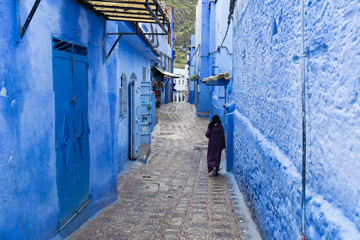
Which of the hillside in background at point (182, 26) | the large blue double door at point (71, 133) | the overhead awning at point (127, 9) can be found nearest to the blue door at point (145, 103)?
the overhead awning at point (127, 9)

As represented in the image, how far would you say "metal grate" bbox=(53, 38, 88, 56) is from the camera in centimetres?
409

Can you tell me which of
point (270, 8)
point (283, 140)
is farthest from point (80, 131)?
point (270, 8)

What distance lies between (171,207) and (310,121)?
3862 millimetres

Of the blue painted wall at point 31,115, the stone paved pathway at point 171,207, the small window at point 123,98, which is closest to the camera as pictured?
the blue painted wall at point 31,115

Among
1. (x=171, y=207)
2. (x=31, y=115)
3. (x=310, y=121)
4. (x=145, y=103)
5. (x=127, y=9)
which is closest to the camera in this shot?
(x=310, y=121)

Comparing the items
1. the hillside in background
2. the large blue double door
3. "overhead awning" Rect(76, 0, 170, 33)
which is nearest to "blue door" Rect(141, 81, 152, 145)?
"overhead awning" Rect(76, 0, 170, 33)

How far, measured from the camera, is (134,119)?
1070 centimetres

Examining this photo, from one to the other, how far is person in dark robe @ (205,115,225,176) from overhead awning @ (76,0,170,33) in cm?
406

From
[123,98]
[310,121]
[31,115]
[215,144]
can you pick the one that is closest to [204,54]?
[123,98]

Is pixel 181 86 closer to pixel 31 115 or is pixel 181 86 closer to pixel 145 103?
pixel 145 103

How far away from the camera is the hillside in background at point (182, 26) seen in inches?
2970

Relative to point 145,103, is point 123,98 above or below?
above

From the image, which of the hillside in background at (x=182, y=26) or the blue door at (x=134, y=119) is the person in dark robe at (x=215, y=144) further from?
the hillside in background at (x=182, y=26)

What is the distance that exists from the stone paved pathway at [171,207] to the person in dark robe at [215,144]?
311 mm
